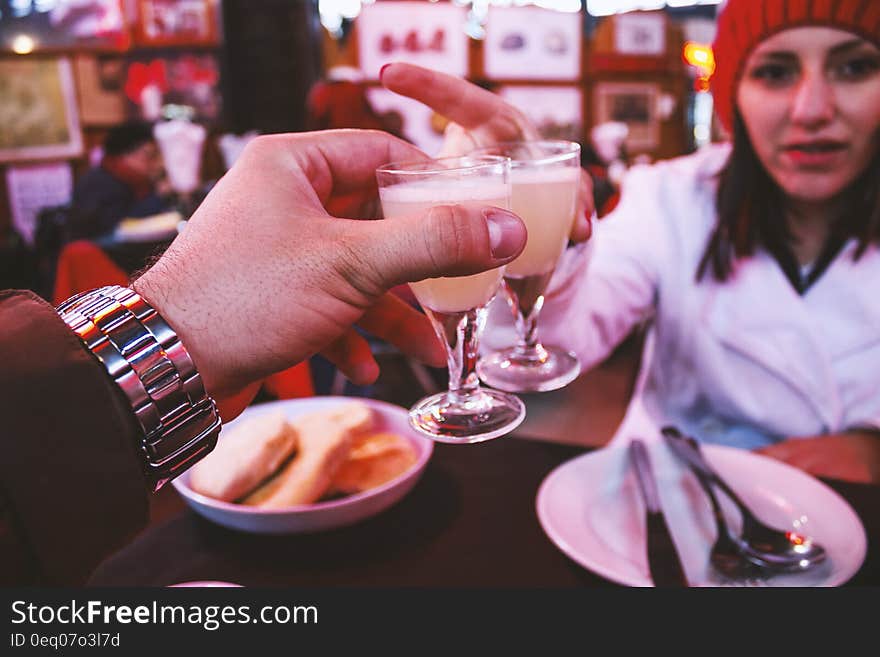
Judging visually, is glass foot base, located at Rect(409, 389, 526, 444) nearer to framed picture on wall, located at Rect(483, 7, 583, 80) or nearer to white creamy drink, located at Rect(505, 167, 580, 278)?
white creamy drink, located at Rect(505, 167, 580, 278)

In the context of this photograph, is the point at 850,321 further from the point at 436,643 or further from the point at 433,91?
the point at 436,643

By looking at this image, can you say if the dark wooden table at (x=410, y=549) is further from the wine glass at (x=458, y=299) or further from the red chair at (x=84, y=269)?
the red chair at (x=84, y=269)

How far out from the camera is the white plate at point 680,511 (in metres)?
0.87

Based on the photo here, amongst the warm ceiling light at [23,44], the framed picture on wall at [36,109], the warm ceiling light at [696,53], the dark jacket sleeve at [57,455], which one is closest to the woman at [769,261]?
the dark jacket sleeve at [57,455]

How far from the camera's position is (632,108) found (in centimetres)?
611

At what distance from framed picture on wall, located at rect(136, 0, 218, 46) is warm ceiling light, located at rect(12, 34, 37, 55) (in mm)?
827

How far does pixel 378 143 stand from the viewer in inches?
36.9

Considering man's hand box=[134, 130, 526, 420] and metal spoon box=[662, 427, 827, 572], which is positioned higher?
man's hand box=[134, 130, 526, 420]

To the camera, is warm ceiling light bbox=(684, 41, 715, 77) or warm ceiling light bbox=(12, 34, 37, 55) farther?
warm ceiling light bbox=(684, 41, 715, 77)

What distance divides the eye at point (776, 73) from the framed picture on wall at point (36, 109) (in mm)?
5534

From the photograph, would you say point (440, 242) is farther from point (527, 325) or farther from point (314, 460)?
point (314, 460)

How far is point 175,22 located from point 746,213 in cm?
515

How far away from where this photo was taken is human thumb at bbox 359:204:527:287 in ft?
2.10

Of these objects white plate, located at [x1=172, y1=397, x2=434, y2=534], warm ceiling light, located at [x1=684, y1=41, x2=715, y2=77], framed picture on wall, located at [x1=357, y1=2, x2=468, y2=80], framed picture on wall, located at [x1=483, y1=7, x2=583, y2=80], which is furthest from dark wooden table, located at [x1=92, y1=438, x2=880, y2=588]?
warm ceiling light, located at [x1=684, y1=41, x2=715, y2=77]
